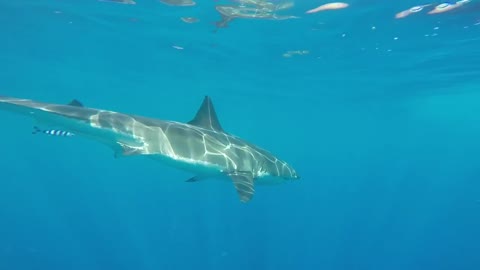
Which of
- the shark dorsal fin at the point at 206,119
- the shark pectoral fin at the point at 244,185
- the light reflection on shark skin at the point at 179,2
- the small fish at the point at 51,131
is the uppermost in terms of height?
the light reflection on shark skin at the point at 179,2

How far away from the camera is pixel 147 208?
1431 inches

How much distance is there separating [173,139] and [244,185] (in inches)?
77.2

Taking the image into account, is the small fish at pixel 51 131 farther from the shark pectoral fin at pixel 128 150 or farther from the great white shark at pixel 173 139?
the shark pectoral fin at pixel 128 150

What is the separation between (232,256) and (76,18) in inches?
611

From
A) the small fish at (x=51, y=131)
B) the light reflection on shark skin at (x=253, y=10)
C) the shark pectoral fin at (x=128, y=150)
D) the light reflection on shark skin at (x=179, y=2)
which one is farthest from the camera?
the light reflection on shark skin at (x=179, y=2)

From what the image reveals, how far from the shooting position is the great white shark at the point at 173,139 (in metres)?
7.24

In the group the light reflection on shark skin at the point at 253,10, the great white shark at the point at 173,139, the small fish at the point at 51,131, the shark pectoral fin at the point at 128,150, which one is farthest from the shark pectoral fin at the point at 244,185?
the light reflection on shark skin at the point at 253,10

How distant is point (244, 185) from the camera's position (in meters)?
8.61

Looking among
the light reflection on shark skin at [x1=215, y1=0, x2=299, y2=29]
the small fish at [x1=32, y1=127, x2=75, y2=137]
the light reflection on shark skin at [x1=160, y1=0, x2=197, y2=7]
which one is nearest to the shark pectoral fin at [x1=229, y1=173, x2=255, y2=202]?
the small fish at [x1=32, y1=127, x2=75, y2=137]

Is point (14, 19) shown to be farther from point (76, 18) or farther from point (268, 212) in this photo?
point (268, 212)

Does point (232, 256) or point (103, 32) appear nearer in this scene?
point (103, 32)

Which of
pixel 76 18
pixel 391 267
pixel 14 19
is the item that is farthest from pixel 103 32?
pixel 391 267

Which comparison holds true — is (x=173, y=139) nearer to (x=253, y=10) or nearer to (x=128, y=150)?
(x=128, y=150)

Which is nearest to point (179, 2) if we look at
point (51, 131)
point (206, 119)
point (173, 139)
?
point (206, 119)
